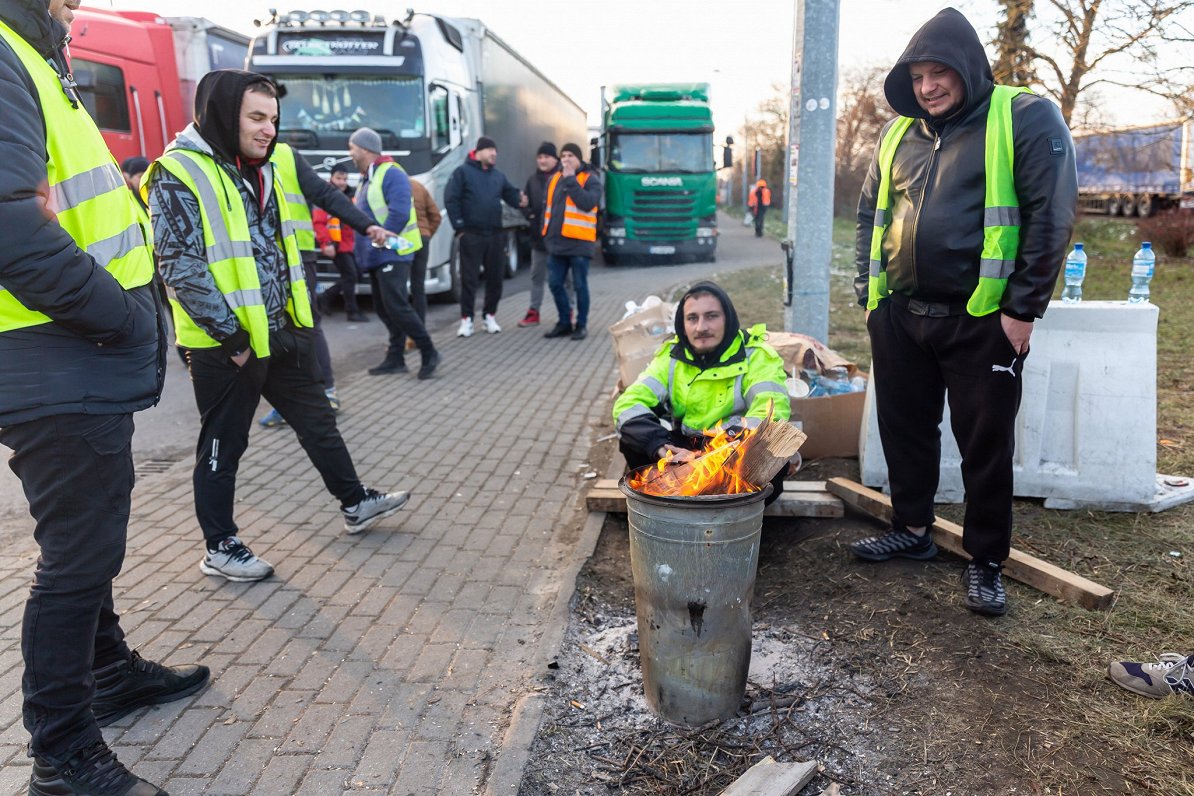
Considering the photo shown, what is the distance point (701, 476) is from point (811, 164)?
11.1ft

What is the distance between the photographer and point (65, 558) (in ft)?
7.70

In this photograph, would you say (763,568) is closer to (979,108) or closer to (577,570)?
(577,570)

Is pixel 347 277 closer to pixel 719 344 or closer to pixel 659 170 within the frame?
pixel 719 344

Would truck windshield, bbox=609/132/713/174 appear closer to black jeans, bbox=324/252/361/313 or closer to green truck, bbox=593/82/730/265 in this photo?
green truck, bbox=593/82/730/265

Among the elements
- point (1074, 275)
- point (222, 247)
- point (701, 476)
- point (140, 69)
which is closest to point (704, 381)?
point (701, 476)

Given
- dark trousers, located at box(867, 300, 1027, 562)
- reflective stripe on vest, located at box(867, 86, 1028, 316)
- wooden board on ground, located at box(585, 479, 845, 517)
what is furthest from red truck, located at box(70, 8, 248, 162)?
reflective stripe on vest, located at box(867, 86, 1028, 316)

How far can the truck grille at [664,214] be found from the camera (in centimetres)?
1841

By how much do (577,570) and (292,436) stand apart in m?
3.15

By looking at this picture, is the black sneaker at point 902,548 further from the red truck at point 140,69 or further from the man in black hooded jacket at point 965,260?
the red truck at point 140,69

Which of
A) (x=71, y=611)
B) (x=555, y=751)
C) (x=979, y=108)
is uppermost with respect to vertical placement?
(x=979, y=108)

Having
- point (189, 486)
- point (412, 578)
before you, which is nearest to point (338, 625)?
point (412, 578)

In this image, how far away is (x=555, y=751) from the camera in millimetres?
2686

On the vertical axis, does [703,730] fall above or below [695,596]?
below

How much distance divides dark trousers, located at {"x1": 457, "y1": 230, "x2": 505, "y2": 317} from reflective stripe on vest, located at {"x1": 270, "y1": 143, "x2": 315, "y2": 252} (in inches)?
210
